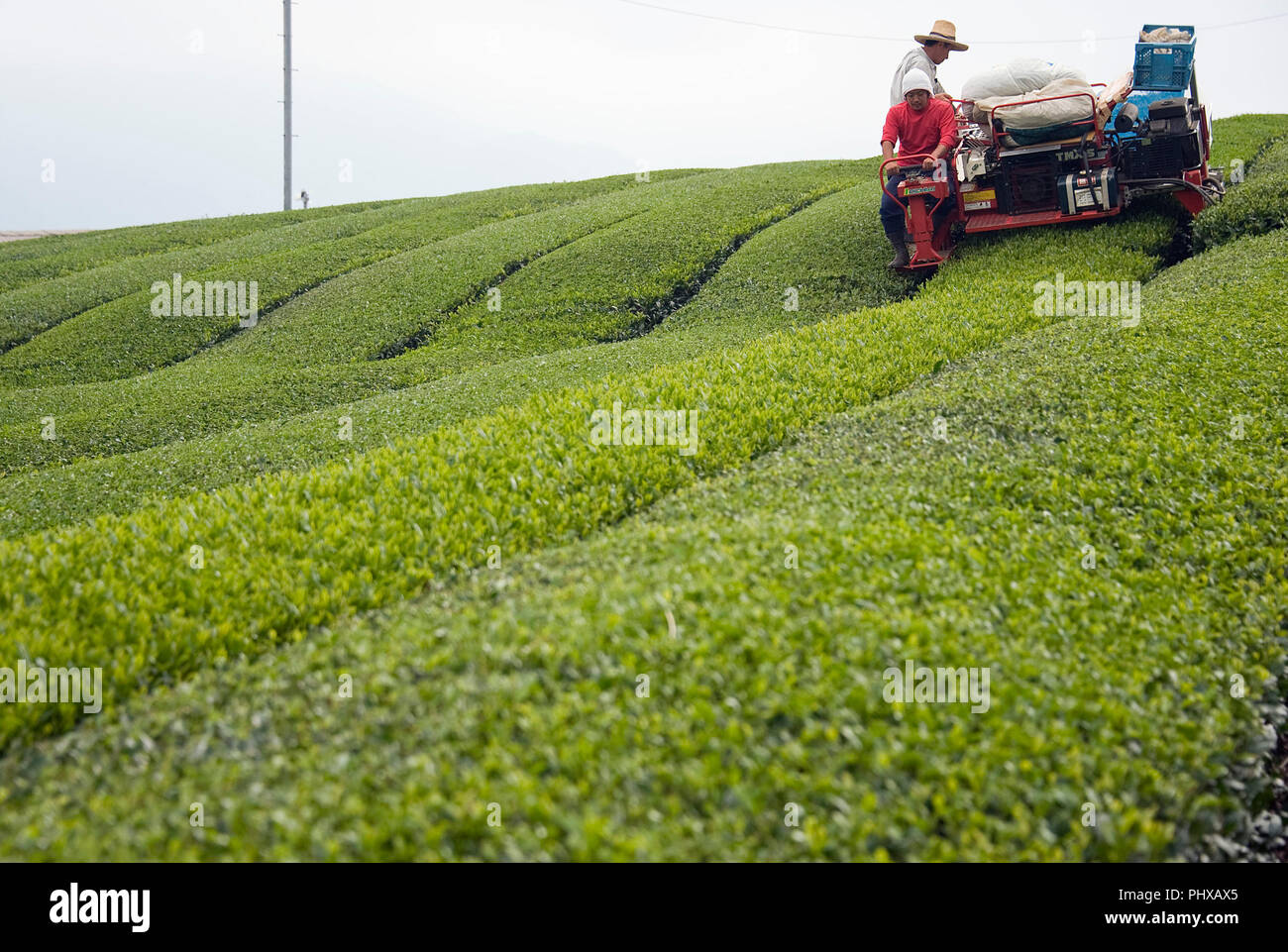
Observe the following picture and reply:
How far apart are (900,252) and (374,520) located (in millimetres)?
15158

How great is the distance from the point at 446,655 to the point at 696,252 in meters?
21.2

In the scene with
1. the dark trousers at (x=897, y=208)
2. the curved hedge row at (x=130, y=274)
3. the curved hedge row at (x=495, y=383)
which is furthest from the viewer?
the curved hedge row at (x=130, y=274)

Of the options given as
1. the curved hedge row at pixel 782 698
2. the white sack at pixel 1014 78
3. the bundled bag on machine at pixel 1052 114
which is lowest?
the curved hedge row at pixel 782 698

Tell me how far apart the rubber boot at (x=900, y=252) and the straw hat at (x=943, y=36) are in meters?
3.91

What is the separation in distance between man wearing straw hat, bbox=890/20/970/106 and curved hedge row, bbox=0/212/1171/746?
6913 millimetres

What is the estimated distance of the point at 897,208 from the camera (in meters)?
18.8

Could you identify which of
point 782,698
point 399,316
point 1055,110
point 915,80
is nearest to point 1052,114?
point 1055,110

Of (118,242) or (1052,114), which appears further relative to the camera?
(118,242)

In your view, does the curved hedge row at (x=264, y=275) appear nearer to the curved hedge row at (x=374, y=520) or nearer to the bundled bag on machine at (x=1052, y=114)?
Result: the curved hedge row at (x=374, y=520)

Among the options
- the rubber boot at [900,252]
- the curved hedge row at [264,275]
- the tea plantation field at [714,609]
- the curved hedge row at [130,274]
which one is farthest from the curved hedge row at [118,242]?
the rubber boot at [900,252]

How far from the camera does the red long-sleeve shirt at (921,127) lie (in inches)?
677

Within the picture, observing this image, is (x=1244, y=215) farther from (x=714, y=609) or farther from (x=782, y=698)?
(x=782, y=698)

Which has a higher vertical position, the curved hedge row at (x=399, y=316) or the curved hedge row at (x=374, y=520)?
the curved hedge row at (x=399, y=316)
